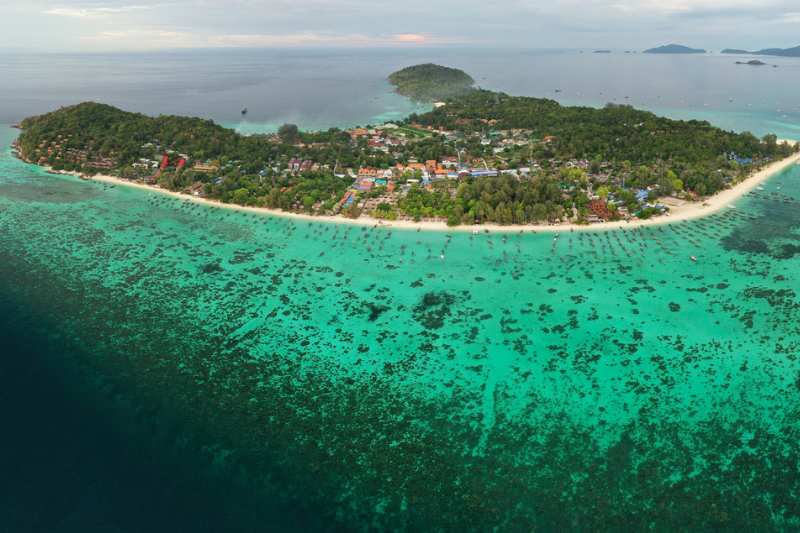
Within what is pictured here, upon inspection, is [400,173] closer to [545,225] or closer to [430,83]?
[545,225]

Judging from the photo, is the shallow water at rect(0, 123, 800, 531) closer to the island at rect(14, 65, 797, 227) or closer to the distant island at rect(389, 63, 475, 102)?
the island at rect(14, 65, 797, 227)

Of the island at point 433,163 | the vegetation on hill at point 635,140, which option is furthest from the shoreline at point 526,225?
the vegetation on hill at point 635,140

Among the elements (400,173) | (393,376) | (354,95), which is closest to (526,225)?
(400,173)

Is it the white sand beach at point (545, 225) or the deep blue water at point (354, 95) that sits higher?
the deep blue water at point (354, 95)

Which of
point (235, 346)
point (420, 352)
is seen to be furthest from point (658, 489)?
point (235, 346)

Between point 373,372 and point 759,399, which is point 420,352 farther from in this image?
point 759,399

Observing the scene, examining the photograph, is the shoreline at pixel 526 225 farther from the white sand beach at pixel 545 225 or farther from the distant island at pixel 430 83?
the distant island at pixel 430 83
